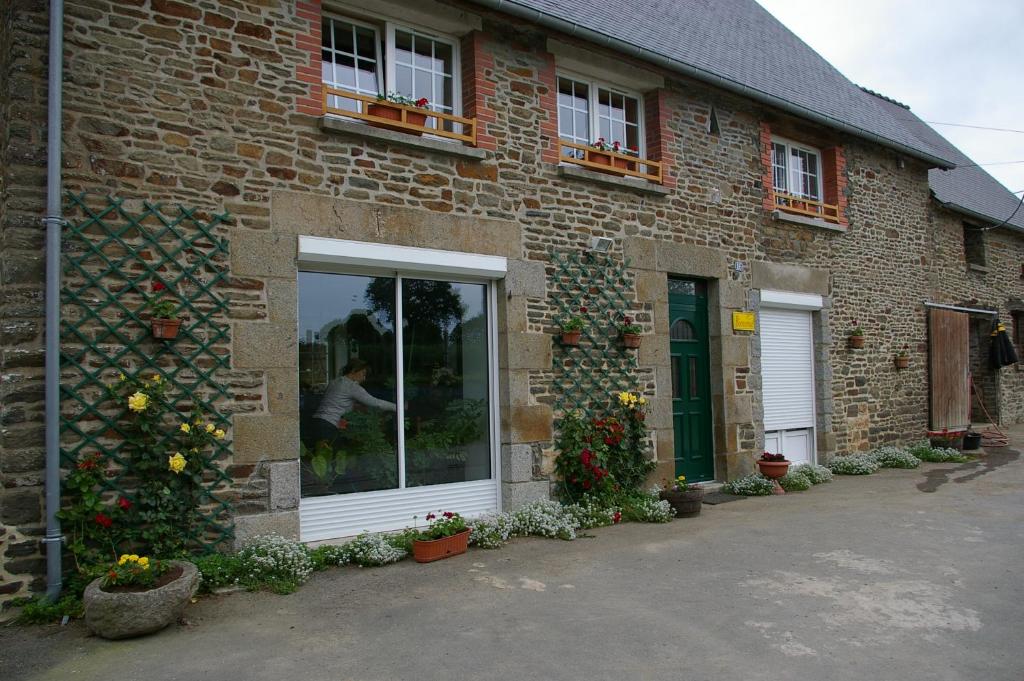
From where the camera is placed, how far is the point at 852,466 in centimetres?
966

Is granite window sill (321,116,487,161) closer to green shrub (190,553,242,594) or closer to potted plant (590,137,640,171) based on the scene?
potted plant (590,137,640,171)

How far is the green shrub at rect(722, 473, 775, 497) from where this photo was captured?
828 cm

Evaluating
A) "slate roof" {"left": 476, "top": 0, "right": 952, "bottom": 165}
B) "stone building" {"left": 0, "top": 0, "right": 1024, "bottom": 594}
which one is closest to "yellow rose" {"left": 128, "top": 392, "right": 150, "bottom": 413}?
"stone building" {"left": 0, "top": 0, "right": 1024, "bottom": 594}

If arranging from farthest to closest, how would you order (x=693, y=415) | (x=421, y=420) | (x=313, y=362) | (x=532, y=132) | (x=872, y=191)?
(x=872, y=191) → (x=693, y=415) → (x=532, y=132) → (x=421, y=420) → (x=313, y=362)

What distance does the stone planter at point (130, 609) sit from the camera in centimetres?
393

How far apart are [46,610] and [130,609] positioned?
0.78 meters

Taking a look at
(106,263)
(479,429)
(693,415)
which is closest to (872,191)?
(693,415)

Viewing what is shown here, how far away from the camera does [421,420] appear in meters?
6.38

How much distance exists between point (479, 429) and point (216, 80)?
371cm

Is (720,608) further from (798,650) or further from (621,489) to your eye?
(621,489)

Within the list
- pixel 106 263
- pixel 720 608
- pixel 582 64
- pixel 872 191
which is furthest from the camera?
pixel 872 191

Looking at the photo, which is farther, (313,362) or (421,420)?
(421,420)

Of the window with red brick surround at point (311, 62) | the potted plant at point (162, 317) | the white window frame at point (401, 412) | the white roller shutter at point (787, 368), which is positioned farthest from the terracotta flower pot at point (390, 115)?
the white roller shutter at point (787, 368)

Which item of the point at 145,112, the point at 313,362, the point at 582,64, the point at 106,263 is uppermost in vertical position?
the point at 582,64
